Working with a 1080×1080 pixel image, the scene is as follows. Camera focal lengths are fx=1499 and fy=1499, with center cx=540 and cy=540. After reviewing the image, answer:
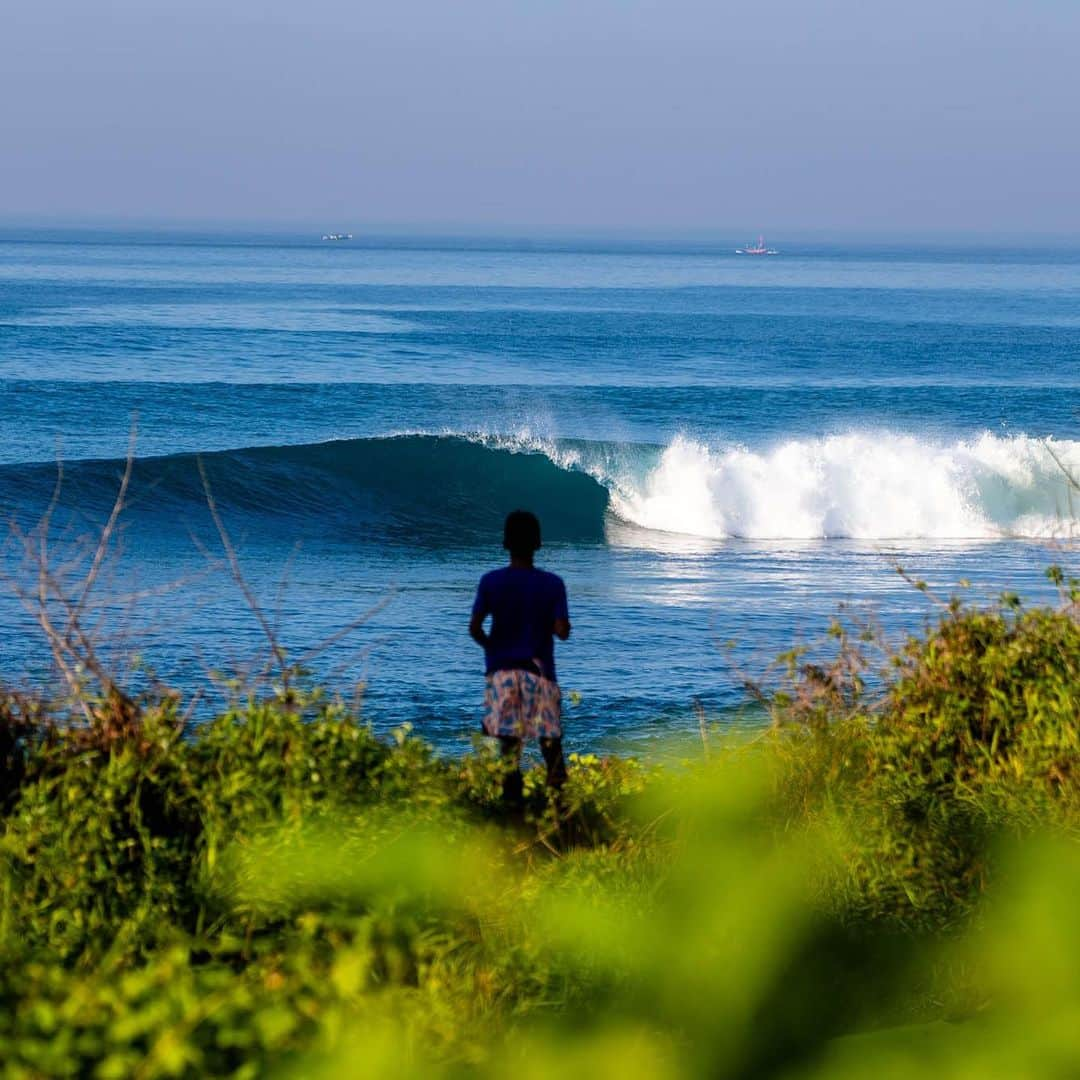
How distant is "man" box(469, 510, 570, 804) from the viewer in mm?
6309

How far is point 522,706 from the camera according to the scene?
20.8ft

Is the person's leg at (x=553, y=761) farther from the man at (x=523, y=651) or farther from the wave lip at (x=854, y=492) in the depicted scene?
the wave lip at (x=854, y=492)

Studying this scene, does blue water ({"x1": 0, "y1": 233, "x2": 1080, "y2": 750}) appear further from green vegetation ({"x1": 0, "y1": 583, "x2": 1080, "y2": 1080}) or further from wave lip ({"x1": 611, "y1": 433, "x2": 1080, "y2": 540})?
green vegetation ({"x1": 0, "y1": 583, "x2": 1080, "y2": 1080})

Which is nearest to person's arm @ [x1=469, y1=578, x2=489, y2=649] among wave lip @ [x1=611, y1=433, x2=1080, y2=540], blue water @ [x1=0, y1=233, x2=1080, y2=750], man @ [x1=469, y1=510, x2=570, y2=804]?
man @ [x1=469, y1=510, x2=570, y2=804]

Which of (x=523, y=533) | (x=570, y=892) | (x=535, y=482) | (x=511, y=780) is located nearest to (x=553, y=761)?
(x=511, y=780)

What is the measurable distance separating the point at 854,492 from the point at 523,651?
823 inches

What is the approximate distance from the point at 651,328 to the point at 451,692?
56.3 metres

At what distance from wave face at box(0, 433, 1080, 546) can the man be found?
15621mm

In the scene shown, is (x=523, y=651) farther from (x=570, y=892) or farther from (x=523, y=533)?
(x=570, y=892)

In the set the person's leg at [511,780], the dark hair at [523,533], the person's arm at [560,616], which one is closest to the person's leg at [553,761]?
the person's leg at [511,780]

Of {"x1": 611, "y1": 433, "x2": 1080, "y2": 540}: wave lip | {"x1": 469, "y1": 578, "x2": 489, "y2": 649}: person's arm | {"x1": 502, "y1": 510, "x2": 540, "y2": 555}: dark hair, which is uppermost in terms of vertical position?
{"x1": 502, "y1": 510, "x2": 540, "y2": 555}: dark hair

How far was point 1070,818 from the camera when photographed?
5.77 m

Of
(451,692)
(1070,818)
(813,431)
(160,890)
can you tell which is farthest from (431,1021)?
(813,431)

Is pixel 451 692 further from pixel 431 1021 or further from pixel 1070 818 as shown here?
pixel 431 1021
